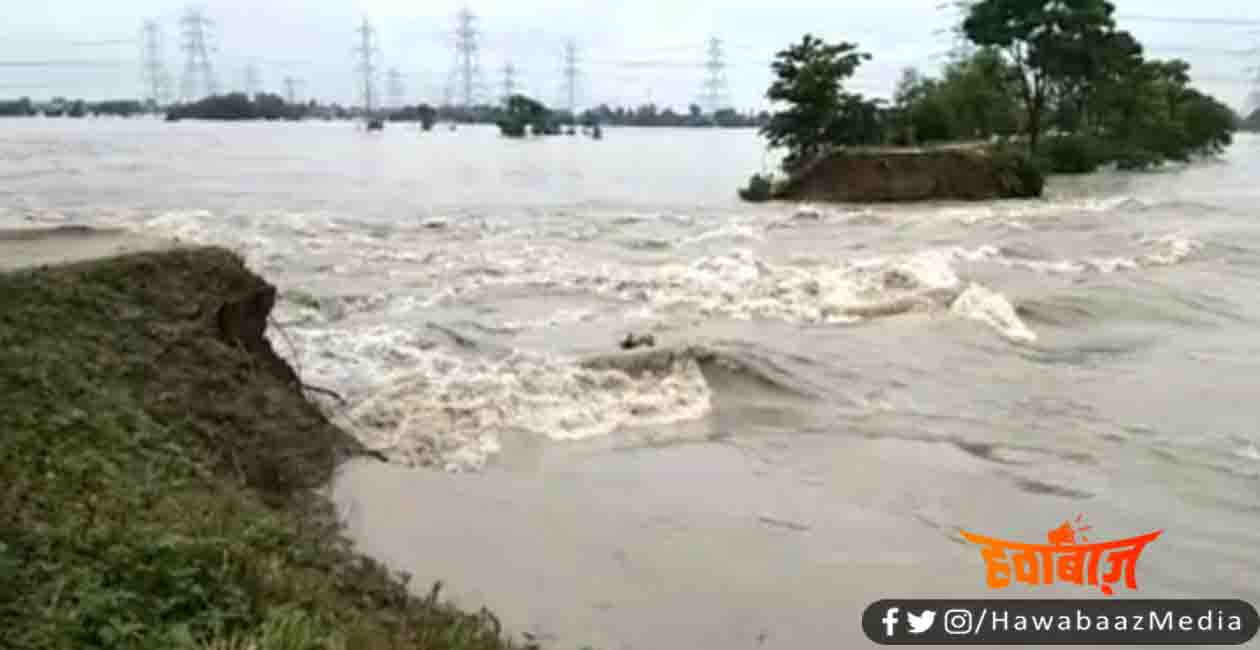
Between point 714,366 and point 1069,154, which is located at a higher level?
point 1069,154

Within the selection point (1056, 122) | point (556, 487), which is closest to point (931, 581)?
point (556, 487)

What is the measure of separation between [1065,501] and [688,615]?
85.9 inches

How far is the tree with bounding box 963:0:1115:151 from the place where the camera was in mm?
30016

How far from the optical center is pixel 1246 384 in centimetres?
761

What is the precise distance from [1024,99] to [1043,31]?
3752 mm

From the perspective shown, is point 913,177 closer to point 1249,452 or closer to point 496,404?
point 1249,452

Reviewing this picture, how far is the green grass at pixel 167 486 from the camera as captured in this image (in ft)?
8.94

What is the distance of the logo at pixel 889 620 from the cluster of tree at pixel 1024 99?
2194 cm

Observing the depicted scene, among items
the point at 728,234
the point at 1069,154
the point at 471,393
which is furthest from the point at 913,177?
the point at 471,393

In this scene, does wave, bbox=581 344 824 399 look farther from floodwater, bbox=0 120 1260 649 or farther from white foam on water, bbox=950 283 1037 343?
white foam on water, bbox=950 283 1037 343

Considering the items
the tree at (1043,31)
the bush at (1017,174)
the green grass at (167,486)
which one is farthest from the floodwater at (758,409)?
the tree at (1043,31)

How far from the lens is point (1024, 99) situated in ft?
111

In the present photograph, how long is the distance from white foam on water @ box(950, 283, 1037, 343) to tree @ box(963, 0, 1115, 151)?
72.9 feet

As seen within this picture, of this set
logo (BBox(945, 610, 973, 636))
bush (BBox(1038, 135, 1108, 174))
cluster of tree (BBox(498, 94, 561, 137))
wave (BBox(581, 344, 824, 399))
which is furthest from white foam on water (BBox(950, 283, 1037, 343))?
cluster of tree (BBox(498, 94, 561, 137))
